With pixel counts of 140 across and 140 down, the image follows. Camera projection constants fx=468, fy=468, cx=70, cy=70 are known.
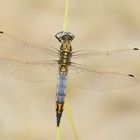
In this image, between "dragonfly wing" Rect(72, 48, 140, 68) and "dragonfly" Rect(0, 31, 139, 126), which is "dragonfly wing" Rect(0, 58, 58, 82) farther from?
"dragonfly wing" Rect(72, 48, 140, 68)

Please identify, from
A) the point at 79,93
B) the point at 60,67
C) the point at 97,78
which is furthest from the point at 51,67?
the point at 79,93

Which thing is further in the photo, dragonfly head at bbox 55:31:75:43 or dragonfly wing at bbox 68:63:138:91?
dragonfly wing at bbox 68:63:138:91

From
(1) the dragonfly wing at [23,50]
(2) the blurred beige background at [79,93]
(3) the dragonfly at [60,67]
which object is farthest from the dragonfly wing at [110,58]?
(2) the blurred beige background at [79,93]

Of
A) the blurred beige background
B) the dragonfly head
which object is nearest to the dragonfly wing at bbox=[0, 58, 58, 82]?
the dragonfly head

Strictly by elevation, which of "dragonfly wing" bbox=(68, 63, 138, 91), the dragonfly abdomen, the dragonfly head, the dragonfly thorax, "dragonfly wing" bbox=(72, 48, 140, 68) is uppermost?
the dragonfly head

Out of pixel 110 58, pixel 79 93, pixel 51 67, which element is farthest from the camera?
pixel 79 93

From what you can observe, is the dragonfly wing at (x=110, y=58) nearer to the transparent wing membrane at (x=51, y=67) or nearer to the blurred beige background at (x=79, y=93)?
the transparent wing membrane at (x=51, y=67)

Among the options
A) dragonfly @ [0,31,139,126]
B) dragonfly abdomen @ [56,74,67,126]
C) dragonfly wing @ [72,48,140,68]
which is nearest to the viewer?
dragonfly abdomen @ [56,74,67,126]

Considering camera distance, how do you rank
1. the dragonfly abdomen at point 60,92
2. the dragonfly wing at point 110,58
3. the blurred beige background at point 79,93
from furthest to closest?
the blurred beige background at point 79,93 → the dragonfly wing at point 110,58 → the dragonfly abdomen at point 60,92

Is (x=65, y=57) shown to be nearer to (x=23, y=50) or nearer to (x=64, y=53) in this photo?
(x=64, y=53)
